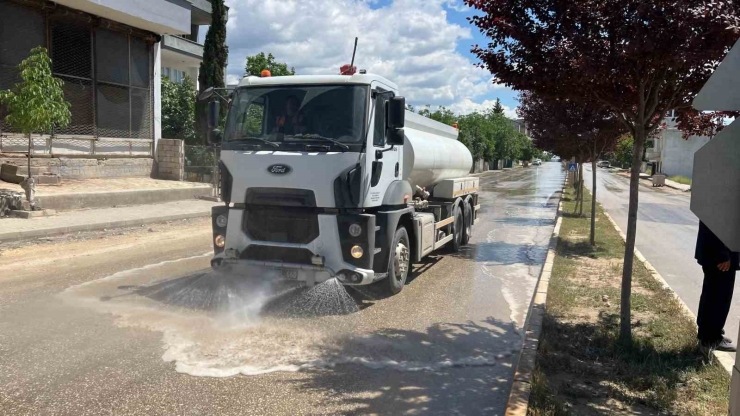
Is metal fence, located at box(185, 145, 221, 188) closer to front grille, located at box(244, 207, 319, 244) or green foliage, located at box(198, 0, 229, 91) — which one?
green foliage, located at box(198, 0, 229, 91)

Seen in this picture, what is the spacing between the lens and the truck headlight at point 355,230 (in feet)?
20.9

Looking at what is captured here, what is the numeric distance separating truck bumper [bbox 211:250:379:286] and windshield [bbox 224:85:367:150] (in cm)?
139

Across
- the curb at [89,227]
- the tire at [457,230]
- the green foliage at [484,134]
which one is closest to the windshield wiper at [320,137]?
the tire at [457,230]

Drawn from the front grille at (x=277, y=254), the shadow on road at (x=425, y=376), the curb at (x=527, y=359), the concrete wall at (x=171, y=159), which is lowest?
the shadow on road at (x=425, y=376)

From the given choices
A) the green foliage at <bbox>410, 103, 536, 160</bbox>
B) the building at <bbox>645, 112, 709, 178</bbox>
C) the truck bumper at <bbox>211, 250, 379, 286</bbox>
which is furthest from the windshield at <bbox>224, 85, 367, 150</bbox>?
the building at <bbox>645, 112, 709, 178</bbox>

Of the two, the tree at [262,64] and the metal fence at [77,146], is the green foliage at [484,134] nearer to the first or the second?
the tree at [262,64]

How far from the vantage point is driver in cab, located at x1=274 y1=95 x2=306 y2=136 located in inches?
260

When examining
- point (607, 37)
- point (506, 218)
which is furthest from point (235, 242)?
point (506, 218)

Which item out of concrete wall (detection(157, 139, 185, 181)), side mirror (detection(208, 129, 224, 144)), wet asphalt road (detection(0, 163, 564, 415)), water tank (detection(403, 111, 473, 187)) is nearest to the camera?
wet asphalt road (detection(0, 163, 564, 415))

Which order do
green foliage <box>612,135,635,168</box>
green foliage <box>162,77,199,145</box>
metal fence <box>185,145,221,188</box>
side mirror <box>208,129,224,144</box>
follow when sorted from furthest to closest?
green foliage <box>162,77,199,145</box>, metal fence <box>185,145,221,188</box>, green foliage <box>612,135,635,168</box>, side mirror <box>208,129,224,144</box>

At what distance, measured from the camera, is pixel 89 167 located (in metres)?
18.0

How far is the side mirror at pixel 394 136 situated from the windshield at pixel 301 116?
54 centimetres

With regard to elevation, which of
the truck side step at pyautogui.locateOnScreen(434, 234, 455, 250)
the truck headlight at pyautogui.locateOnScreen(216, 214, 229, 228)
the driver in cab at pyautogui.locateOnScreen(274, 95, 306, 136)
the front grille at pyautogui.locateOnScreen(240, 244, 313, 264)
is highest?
the driver in cab at pyautogui.locateOnScreen(274, 95, 306, 136)

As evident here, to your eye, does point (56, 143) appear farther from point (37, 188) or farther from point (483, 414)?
point (483, 414)
